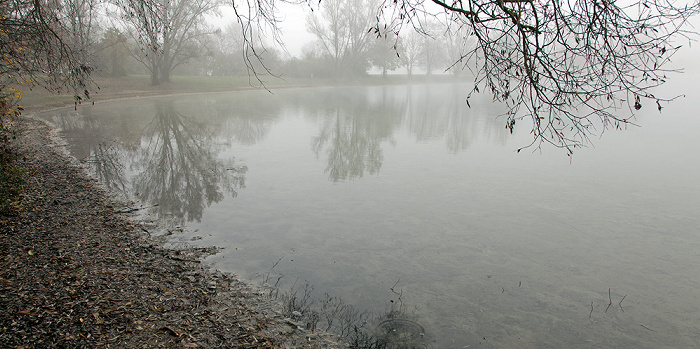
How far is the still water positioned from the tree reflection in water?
6 centimetres

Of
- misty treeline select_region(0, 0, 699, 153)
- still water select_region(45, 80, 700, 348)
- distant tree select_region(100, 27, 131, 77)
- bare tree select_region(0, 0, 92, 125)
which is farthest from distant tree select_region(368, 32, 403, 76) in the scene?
bare tree select_region(0, 0, 92, 125)

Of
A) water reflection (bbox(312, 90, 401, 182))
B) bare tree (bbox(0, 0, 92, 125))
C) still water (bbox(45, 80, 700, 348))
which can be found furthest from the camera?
water reflection (bbox(312, 90, 401, 182))

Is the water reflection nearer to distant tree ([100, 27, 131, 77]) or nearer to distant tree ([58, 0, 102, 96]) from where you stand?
distant tree ([58, 0, 102, 96])

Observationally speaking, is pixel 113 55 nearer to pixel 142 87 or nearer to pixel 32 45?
pixel 142 87

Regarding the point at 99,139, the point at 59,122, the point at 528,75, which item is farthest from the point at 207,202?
the point at 59,122

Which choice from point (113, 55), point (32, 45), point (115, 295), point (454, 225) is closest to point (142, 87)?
point (113, 55)

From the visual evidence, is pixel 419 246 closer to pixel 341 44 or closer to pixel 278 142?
pixel 278 142

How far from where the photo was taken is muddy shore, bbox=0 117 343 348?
3551 millimetres

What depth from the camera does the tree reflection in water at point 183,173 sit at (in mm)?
7854

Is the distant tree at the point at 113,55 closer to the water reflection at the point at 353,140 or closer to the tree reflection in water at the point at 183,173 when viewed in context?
the water reflection at the point at 353,140

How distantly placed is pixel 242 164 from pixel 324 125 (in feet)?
26.6

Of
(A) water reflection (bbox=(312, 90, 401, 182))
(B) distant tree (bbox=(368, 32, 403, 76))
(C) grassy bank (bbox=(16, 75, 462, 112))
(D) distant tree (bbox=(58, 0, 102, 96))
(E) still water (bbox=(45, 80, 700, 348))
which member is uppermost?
(B) distant tree (bbox=(368, 32, 403, 76))

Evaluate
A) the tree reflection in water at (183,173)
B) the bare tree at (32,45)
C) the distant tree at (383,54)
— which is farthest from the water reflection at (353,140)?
the distant tree at (383,54)

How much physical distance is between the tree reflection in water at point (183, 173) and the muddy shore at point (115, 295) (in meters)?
1.50
